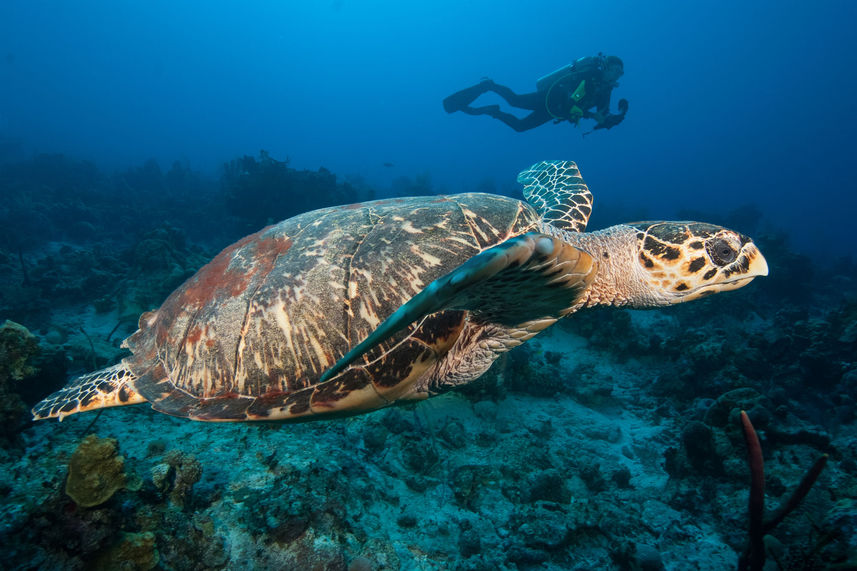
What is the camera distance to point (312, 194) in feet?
35.3

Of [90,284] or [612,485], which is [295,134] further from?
[612,485]

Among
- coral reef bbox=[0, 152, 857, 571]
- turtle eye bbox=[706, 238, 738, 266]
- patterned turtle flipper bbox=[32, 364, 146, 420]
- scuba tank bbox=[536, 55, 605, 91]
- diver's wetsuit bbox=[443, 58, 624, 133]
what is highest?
scuba tank bbox=[536, 55, 605, 91]

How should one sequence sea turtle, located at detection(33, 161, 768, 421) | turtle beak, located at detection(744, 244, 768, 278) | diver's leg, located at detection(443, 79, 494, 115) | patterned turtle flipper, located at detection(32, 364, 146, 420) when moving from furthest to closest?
diver's leg, located at detection(443, 79, 494, 115) → patterned turtle flipper, located at detection(32, 364, 146, 420) → turtle beak, located at detection(744, 244, 768, 278) → sea turtle, located at detection(33, 161, 768, 421)

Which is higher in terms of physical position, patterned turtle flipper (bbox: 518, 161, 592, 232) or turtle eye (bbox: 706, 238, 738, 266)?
patterned turtle flipper (bbox: 518, 161, 592, 232)

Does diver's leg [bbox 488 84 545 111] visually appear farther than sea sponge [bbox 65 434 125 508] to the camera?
Yes

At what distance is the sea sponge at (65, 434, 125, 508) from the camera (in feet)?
5.65

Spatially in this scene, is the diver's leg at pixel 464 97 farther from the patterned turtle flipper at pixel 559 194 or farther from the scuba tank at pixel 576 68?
the patterned turtle flipper at pixel 559 194

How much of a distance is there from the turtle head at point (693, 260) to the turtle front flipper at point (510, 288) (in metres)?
0.78

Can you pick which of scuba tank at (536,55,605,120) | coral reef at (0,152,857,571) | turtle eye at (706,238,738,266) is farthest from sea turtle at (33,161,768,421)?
scuba tank at (536,55,605,120)

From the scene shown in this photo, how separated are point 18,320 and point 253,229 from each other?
19.3 ft

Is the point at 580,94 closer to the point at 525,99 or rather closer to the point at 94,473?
the point at 525,99

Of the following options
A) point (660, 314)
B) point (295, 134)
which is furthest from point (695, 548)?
point (295, 134)

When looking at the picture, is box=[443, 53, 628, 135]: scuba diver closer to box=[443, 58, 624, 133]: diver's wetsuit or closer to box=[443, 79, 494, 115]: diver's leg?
box=[443, 58, 624, 133]: diver's wetsuit

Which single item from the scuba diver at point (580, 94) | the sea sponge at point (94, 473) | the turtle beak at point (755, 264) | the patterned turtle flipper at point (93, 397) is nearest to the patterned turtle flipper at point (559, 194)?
the turtle beak at point (755, 264)
